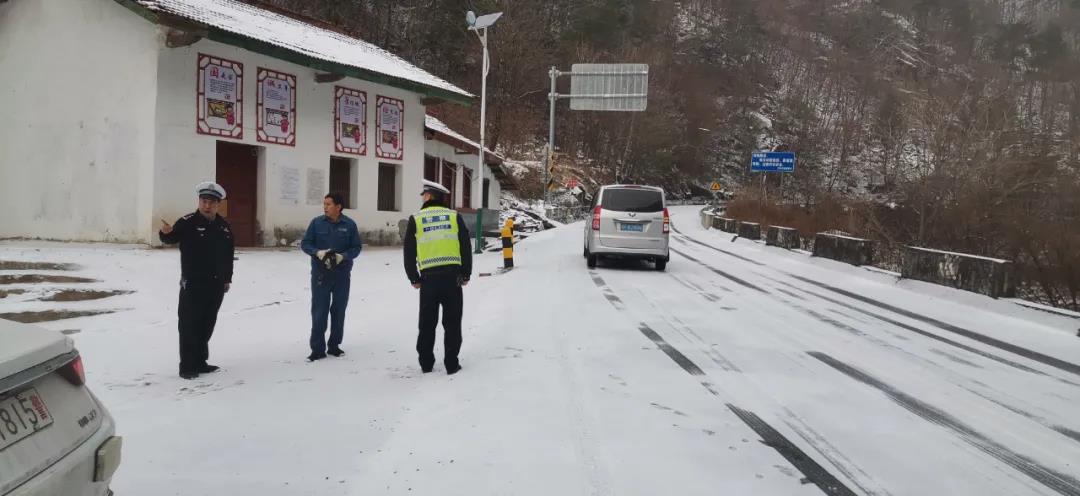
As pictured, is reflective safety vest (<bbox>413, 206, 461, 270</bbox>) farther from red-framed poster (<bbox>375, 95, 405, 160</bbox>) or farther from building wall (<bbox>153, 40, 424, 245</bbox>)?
red-framed poster (<bbox>375, 95, 405, 160</bbox>)

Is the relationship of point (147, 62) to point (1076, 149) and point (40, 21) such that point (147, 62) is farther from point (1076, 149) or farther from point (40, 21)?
point (1076, 149)

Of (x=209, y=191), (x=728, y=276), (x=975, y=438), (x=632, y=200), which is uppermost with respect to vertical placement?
(x=632, y=200)

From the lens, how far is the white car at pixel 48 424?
5.96ft

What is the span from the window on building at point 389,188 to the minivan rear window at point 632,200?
8855 millimetres

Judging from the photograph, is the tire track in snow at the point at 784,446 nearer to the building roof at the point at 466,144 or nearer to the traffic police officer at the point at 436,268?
the traffic police officer at the point at 436,268

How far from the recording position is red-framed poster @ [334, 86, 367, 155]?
17.1 meters

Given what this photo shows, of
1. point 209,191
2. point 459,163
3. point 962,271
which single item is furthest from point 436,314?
point 459,163

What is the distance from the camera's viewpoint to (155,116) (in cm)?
1296

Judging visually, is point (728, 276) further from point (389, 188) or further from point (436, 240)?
point (389, 188)

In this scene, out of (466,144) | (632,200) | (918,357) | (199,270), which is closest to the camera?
(199,270)

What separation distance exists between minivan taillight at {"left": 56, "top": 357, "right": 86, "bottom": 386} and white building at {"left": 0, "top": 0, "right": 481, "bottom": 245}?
12234 mm

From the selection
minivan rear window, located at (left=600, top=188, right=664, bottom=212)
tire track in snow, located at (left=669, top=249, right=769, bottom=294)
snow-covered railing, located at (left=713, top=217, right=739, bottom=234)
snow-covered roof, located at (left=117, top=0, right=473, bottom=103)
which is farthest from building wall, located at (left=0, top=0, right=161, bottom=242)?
snow-covered railing, located at (left=713, top=217, right=739, bottom=234)

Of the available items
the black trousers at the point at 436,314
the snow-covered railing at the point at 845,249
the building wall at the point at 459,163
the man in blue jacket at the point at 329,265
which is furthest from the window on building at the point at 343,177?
the black trousers at the point at 436,314

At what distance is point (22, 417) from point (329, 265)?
3.94m
